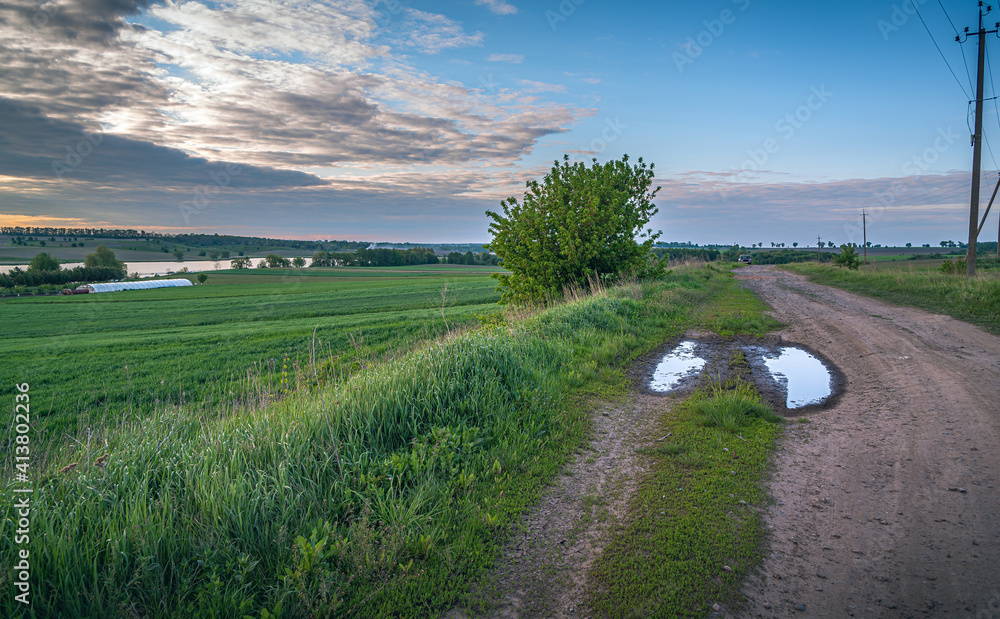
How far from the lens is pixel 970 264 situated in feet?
59.5

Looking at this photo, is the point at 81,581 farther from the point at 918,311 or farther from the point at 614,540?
the point at 918,311

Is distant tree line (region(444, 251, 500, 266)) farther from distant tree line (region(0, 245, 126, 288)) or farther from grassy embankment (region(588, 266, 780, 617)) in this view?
grassy embankment (region(588, 266, 780, 617))

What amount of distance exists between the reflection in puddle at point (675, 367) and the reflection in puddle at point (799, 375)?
132cm

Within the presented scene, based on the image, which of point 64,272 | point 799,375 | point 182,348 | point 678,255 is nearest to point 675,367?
point 799,375

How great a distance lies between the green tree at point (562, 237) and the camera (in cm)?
1564

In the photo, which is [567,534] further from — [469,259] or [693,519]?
[469,259]

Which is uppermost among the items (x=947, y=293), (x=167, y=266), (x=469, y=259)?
(x=469, y=259)

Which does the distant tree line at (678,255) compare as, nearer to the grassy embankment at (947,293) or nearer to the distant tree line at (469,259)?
the grassy embankment at (947,293)

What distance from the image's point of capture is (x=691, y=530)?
3.40m

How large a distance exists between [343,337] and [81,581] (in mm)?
17726

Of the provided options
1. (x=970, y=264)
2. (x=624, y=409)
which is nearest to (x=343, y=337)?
(x=624, y=409)

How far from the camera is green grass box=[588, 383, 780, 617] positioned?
2.79 metres

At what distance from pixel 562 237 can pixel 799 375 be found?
8.98 meters

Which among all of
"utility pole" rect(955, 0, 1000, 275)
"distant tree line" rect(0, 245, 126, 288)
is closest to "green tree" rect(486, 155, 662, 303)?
"utility pole" rect(955, 0, 1000, 275)
